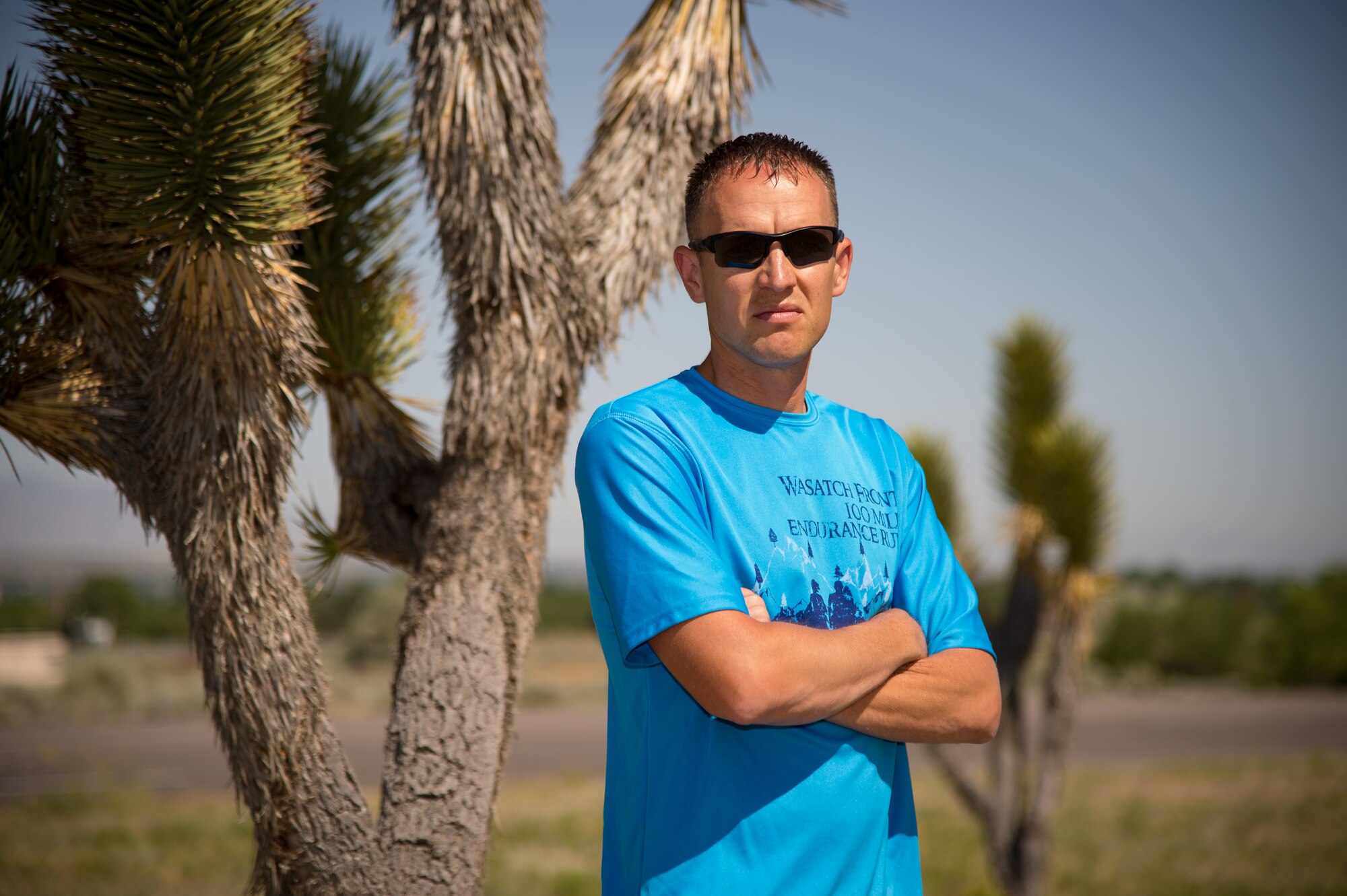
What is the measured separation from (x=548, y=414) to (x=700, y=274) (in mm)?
1694

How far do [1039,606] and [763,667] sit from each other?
9.70m

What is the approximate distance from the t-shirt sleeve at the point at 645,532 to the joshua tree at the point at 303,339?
5.57 ft

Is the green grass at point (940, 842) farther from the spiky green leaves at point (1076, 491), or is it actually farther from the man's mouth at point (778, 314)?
the man's mouth at point (778, 314)

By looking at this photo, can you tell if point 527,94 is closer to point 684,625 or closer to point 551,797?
point 684,625

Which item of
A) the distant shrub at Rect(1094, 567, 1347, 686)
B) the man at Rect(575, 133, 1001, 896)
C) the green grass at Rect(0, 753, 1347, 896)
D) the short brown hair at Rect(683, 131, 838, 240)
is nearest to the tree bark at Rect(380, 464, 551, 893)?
the man at Rect(575, 133, 1001, 896)

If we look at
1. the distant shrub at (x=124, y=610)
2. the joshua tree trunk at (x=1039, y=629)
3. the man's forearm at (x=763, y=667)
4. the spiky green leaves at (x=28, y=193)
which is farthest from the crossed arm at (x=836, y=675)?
the distant shrub at (x=124, y=610)

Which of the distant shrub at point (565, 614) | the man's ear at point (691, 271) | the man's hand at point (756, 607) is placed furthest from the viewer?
the distant shrub at point (565, 614)

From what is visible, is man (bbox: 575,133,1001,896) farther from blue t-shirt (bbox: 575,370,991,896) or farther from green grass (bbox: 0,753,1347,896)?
green grass (bbox: 0,753,1347,896)

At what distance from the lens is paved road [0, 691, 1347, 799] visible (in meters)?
17.0

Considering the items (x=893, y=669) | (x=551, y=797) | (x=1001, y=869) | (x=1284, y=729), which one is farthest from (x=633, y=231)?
(x=1284, y=729)

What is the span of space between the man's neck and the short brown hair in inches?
11.4

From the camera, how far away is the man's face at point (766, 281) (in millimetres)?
1838

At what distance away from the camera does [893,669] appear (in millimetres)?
1803

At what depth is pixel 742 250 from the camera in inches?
73.4
